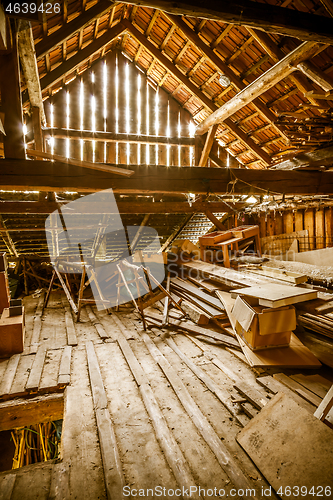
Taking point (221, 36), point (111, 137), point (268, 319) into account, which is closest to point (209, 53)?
point (221, 36)

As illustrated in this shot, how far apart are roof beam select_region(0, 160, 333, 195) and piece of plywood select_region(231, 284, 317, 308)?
62.3 inches

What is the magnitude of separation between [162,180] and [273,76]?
2835 mm

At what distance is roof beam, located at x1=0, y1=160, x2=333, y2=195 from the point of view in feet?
10.9

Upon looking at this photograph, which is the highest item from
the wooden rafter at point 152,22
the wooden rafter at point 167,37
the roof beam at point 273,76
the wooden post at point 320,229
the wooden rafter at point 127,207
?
the wooden rafter at point 152,22

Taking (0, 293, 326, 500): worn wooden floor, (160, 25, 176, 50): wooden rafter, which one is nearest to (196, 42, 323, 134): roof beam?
(160, 25, 176, 50): wooden rafter

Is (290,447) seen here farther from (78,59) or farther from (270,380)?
(78,59)

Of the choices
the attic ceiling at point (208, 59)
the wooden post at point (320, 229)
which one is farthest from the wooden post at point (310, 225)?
the attic ceiling at point (208, 59)

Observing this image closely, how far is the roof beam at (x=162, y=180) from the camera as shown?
131 inches

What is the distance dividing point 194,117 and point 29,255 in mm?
7677

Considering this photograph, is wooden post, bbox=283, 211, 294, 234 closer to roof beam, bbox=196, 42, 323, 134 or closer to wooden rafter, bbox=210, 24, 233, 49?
roof beam, bbox=196, 42, 323, 134

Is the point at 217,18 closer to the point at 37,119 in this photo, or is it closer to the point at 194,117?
the point at 37,119

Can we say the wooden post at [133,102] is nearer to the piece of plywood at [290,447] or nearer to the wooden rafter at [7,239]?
the wooden rafter at [7,239]

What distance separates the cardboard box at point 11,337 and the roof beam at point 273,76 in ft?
18.8

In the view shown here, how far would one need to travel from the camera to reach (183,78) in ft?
23.2
